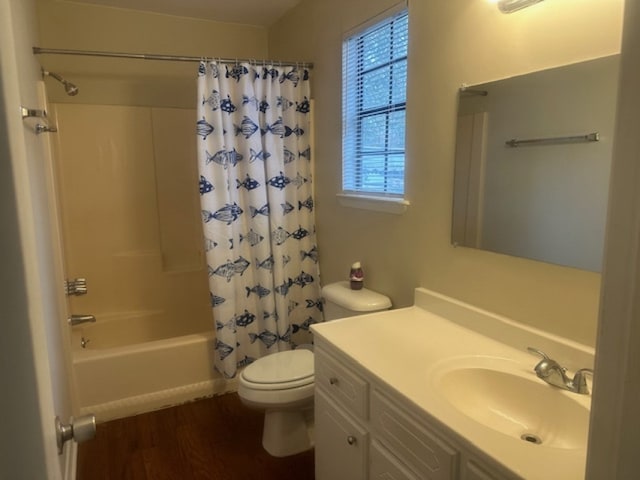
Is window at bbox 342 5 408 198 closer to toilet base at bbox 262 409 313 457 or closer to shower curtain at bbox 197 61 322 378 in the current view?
shower curtain at bbox 197 61 322 378

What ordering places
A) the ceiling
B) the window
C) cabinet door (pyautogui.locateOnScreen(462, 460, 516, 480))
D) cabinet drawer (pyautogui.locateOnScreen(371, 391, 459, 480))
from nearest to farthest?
cabinet door (pyautogui.locateOnScreen(462, 460, 516, 480)) < cabinet drawer (pyautogui.locateOnScreen(371, 391, 459, 480)) < the window < the ceiling

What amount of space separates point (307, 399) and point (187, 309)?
1622 millimetres

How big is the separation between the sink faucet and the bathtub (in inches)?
75.6

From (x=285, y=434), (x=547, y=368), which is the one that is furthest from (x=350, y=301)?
(x=547, y=368)

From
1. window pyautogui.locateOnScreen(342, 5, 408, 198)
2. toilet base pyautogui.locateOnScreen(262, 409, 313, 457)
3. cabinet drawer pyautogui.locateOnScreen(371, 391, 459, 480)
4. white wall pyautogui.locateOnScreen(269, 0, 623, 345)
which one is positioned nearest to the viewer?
cabinet drawer pyautogui.locateOnScreen(371, 391, 459, 480)

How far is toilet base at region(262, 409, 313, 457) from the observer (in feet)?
7.11

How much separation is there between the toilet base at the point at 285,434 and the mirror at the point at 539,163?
1189mm

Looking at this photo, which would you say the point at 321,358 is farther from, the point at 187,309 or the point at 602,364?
the point at 187,309

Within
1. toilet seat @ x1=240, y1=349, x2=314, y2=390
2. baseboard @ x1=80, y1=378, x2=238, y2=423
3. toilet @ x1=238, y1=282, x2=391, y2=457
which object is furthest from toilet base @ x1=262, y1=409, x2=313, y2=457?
baseboard @ x1=80, y1=378, x2=238, y2=423

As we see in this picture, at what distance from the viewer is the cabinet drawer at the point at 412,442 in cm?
108

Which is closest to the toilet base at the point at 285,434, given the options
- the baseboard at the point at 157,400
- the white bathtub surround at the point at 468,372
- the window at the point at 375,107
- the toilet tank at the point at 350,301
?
the toilet tank at the point at 350,301

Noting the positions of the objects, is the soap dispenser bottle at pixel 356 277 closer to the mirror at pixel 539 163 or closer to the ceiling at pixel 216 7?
the mirror at pixel 539 163

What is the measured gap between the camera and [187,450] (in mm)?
2227

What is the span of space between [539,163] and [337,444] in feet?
3.78
